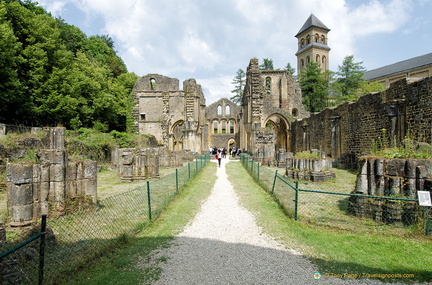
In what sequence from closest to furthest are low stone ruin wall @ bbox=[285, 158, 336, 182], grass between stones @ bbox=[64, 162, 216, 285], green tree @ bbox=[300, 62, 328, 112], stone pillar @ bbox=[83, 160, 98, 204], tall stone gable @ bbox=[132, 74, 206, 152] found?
grass between stones @ bbox=[64, 162, 216, 285] < stone pillar @ bbox=[83, 160, 98, 204] < low stone ruin wall @ bbox=[285, 158, 336, 182] < tall stone gable @ bbox=[132, 74, 206, 152] < green tree @ bbox=[300, 62, 328, 112]

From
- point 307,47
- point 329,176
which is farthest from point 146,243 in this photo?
point 307,47

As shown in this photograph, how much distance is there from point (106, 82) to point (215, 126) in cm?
1830

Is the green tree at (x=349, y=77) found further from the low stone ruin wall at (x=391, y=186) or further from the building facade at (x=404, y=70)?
the low stone ruin wall at (x=391, y=186)

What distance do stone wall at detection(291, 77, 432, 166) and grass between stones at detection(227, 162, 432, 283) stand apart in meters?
5.56

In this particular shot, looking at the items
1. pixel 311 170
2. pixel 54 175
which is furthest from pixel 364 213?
pixel 54 175

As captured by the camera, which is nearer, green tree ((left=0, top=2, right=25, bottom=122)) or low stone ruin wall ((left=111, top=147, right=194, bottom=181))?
low stone ruin wall ((left=111, top=147, right=194, bottom=181))

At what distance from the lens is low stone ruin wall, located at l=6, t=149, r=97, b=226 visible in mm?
5406

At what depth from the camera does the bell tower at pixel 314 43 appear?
2186 inches

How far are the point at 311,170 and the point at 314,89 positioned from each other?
28.8m

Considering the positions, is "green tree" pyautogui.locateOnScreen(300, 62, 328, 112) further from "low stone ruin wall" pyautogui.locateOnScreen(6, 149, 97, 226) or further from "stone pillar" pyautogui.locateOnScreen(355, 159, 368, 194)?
"low stone ruin wall" pyautogui.locateOnScreen(6, 149, 97, 226)

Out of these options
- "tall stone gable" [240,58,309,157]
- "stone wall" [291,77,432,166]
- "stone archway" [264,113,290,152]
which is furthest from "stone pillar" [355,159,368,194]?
"stone archway" [264,113,290,152]

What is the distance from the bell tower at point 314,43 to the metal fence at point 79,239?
57.7 meters

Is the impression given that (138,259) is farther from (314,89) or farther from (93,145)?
(314,89)

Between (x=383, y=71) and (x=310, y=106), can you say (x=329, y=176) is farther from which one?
(x=383, y=71)
